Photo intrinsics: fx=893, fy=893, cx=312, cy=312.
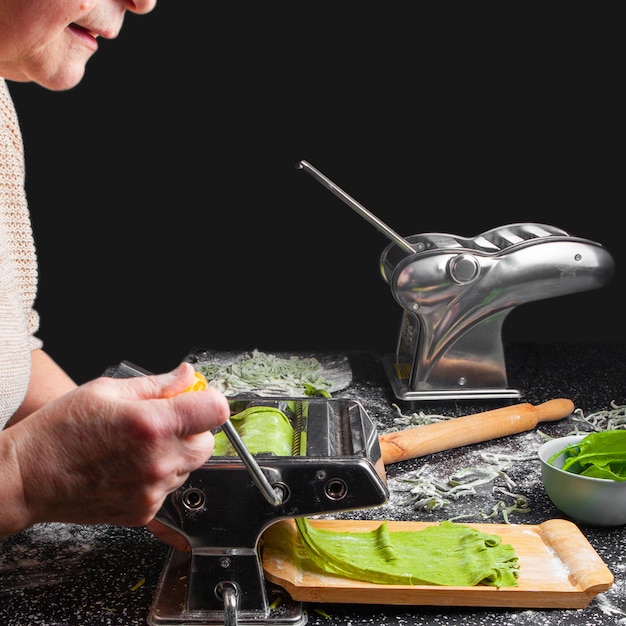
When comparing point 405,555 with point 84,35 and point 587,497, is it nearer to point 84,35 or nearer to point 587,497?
point 587,497

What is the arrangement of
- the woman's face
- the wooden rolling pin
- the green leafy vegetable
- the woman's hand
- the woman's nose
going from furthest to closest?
the wooden rolling pin < the green leafy vegetable < the woman's nose < the woman's face < the woman's hand

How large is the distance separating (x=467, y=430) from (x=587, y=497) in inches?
17.8

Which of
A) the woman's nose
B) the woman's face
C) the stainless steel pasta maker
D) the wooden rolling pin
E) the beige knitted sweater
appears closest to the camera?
the woman's face

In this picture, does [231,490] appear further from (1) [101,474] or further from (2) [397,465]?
(2) [397,465]

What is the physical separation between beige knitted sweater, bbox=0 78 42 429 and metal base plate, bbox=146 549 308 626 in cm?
41

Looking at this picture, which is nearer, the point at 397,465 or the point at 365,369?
the point at 397,465

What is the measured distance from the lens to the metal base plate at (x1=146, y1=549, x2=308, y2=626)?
4.24ft

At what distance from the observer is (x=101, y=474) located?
1074 millimetres

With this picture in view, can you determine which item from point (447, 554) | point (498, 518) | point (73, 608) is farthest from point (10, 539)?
point (498, 518)

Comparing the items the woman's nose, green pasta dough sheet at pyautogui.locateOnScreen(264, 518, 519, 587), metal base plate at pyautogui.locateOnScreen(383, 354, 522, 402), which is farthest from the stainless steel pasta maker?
the woman's nose

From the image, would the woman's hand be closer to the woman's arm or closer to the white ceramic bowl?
the woman's arm

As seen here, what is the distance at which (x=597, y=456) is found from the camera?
165cm

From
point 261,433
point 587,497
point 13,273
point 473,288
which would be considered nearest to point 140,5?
point 13,273

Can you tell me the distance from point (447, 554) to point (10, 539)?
751 mm
